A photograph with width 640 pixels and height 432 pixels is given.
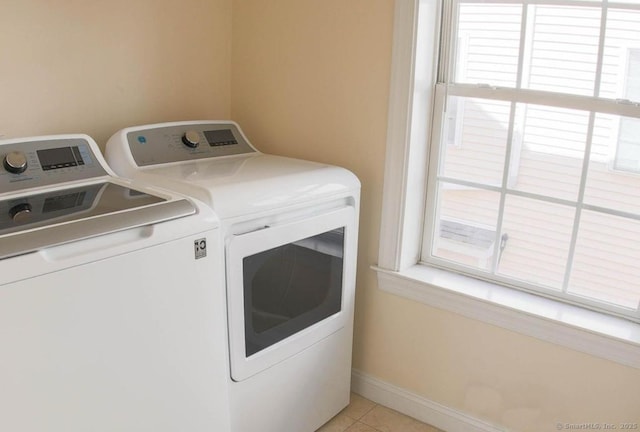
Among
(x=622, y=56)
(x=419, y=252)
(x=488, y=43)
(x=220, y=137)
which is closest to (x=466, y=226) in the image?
(x=419, y=252)

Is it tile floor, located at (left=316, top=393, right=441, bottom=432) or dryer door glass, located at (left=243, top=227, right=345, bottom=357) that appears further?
tile floor, located at (left=316, top=393, right=441, bottom=432)

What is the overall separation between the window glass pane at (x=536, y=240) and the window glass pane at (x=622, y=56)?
396 mm

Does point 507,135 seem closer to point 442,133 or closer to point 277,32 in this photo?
point 442,133

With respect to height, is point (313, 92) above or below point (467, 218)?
above

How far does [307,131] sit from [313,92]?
0.15 meters

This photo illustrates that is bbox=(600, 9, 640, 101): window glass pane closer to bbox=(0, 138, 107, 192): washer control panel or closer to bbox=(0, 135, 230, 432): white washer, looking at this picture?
bbox=(0, 135, 230, 432): white washer

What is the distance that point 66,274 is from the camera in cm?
131

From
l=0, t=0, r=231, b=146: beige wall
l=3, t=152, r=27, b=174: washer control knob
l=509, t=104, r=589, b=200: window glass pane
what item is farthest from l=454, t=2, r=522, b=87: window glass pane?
l=3, t=152, r=27, b=174: washer control knob

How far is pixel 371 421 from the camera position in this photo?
2.33 metres

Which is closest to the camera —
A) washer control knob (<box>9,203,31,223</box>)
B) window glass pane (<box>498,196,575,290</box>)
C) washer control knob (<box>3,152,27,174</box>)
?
washer control knob (<box>9,203,31,223</box>)

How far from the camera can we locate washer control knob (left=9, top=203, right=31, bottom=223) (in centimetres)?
145

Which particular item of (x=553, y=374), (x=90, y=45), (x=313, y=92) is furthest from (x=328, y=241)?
(x=90, y=45)

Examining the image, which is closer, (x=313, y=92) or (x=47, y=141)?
(x=47, y=141)

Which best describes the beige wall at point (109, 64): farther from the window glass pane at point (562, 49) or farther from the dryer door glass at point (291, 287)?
the window glass pane at point (562, 49)
